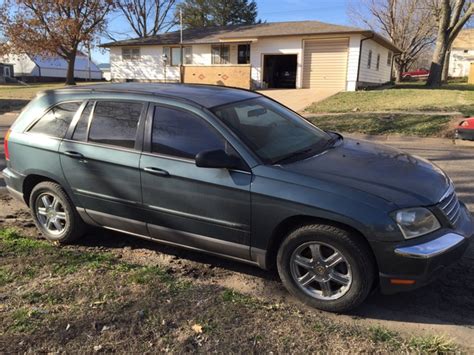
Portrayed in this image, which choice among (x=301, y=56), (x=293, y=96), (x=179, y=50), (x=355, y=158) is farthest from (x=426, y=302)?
(x=179, y=50)

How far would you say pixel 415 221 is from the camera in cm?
310

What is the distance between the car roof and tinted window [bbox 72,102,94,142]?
7.9 inches

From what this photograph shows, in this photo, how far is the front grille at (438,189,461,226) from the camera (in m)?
3.30

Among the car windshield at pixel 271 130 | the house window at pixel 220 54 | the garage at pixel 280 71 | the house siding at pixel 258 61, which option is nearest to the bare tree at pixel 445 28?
the house siding at pixel 258 61

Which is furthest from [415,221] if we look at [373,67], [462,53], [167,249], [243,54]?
[462,53]

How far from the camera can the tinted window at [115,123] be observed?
407 centimetres

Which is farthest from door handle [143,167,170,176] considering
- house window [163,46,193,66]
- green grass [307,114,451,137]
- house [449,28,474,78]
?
house [449,28,474,78]

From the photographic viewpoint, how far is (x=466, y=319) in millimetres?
3213

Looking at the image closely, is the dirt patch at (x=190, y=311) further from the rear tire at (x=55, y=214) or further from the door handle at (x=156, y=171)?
the door handle at (x=156, y=171)

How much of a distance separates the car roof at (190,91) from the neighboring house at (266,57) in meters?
21.9

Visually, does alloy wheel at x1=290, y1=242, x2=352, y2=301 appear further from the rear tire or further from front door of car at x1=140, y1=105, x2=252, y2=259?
the rear tire

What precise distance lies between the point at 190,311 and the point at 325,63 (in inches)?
966

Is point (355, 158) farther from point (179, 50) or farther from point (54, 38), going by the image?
point (54, 38)

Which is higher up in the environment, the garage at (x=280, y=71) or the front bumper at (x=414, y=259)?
the garage at (x=280, y=71)
